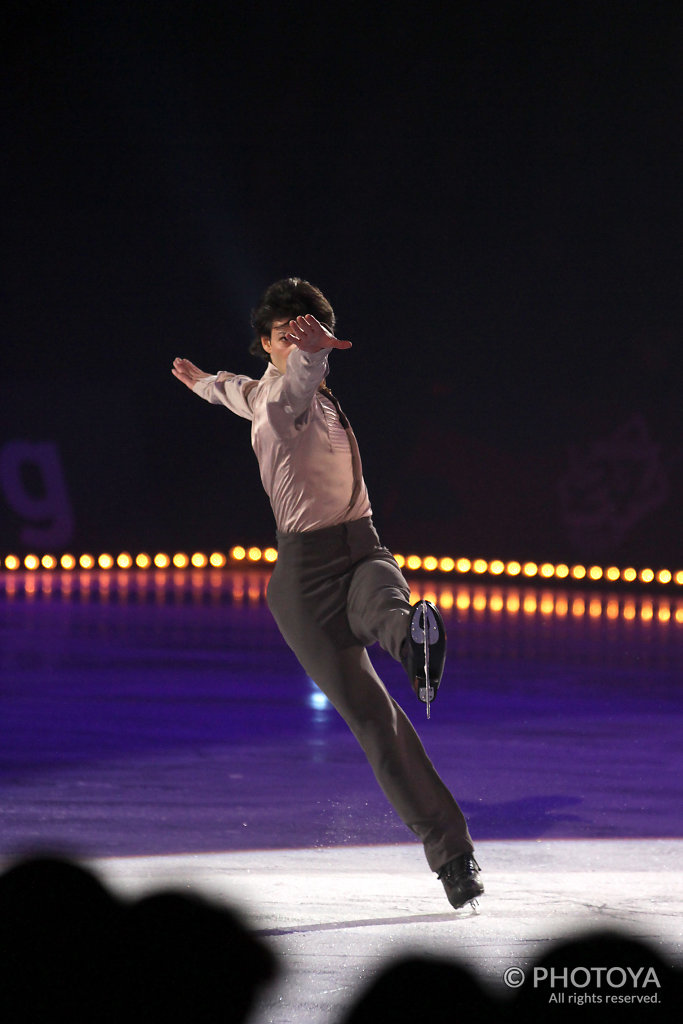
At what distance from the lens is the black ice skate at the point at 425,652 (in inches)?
112

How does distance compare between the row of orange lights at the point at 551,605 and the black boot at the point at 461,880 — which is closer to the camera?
the black boot at the point at 461,880

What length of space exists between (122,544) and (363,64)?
487cm

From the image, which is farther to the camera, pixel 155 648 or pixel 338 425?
pixel 155 648

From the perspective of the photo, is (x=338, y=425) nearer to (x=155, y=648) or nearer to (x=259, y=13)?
(x=155, y=648)

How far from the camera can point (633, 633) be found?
9.09m

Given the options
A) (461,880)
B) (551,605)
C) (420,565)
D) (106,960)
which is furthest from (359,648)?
(420,565)

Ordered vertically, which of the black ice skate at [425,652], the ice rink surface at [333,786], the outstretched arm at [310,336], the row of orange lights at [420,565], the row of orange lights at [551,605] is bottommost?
the row of orange lights at [420,565]

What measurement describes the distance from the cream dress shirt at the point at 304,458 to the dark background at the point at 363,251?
9.10m

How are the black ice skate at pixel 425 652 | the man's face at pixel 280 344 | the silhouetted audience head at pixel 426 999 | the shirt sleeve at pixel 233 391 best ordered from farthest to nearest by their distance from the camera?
the shirt sleeve at pixel 233 391, the man's face at pixel 280 344, the black ice skate at pixel 425 652, the silhouetted audience head at pixel 426 999

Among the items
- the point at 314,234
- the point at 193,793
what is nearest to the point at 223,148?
the point at 314,234

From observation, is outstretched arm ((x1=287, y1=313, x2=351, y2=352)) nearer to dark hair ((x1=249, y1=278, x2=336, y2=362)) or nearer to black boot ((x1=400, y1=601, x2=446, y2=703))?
dark hair ((x1=249, y1=278, x2=336, y2=362))

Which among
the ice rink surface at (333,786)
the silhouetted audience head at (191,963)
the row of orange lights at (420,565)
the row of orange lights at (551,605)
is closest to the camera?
the silhouetted audience head at (191,963)

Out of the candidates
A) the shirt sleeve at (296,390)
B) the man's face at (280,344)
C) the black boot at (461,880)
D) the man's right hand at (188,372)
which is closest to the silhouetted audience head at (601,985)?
the black boot at (461,880)

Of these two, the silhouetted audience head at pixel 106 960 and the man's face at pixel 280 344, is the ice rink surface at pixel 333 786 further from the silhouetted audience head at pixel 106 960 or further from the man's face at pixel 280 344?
the man's face at pixel 280 344
